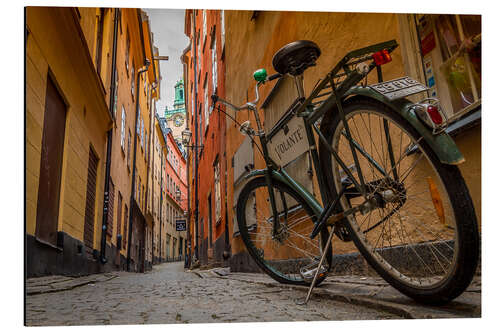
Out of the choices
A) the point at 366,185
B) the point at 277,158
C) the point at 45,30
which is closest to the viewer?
the point at 366,185

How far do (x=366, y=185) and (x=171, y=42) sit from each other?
1675 millimetres

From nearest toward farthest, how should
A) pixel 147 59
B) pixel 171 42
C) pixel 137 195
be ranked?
pixel 171 42 → pixel 147 59 → pixel 137 195

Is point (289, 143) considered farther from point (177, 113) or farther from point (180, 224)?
point (180, 224)

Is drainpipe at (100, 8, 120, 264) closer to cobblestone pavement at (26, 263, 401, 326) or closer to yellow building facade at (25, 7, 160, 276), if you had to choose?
yellow building facade at (25, 7, 160, 276)

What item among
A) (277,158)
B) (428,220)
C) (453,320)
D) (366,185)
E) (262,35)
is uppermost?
(262,35)

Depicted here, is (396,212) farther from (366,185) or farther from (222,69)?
(222,69)

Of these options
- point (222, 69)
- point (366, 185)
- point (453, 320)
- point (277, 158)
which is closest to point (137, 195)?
point (222, 69)

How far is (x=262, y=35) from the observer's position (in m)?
3.67

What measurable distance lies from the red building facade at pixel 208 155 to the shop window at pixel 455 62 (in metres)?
2.10

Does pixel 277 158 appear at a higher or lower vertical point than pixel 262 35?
lower

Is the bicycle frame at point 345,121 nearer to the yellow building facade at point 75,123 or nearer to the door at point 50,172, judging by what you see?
the yellow building facade at point 75,123

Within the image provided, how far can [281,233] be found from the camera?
2127 millimetres

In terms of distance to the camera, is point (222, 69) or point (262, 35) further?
point (222, 69)

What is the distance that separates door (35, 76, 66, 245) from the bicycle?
3.05 ft
